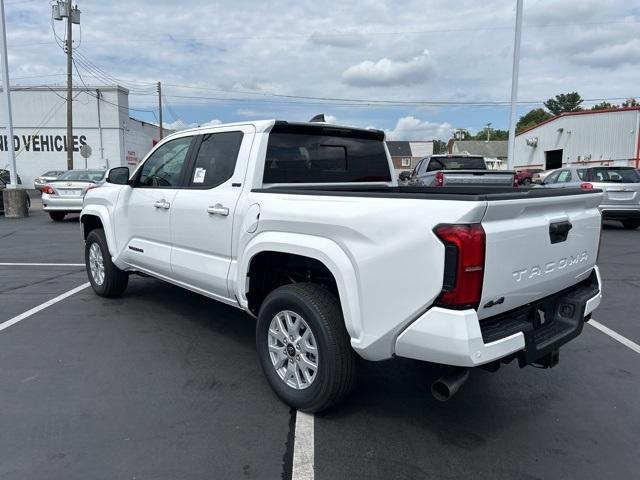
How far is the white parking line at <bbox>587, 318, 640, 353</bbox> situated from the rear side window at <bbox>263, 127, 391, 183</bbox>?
265cm

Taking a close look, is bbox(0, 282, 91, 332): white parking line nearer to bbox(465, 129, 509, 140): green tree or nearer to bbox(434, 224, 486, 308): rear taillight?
bbox(434, 224, 486, 308): rear taillight

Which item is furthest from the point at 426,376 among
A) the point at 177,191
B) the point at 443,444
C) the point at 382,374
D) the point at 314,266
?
the point at 177,191

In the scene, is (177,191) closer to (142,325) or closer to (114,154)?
(142,325)

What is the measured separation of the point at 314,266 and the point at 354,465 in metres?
1.27

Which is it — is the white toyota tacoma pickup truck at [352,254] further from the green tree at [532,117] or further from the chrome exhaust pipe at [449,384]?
the green tree at [532,117]

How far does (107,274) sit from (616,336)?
544 centimetres

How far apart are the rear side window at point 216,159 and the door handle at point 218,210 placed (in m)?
0.21

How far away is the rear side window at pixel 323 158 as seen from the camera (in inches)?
161

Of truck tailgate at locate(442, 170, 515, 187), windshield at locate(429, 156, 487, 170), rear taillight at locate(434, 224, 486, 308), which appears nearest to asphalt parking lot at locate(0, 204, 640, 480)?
rear taillight at locate(434, 224, 486, 308)

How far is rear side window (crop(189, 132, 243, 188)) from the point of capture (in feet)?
13.6

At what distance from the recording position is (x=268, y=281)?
3932 millimetres

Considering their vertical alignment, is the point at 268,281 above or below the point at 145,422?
above

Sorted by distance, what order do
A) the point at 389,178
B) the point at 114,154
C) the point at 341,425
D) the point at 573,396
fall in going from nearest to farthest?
the point at 341,425, the point at 573,396, the point at 389,178, the point at 114,154

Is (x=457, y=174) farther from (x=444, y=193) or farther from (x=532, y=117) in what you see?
(x=532, y=117)
